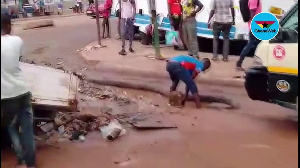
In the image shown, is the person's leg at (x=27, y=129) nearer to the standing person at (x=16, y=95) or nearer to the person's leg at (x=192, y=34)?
the standing person at (x=16, y=95)

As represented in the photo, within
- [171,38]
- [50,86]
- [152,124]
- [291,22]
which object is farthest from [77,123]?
[171,38]

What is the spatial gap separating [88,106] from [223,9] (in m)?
3.82

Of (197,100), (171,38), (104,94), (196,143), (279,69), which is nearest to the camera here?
(196,143)

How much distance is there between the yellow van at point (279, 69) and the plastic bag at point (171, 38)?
6.30m

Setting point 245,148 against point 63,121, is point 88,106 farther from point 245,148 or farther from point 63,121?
point 245,148

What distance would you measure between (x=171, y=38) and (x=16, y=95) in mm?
9064

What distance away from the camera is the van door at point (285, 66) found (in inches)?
215

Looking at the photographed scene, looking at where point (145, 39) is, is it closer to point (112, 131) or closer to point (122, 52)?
point (122, 52)

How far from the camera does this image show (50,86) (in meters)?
5.66

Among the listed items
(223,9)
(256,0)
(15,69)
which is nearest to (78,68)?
(223,9)

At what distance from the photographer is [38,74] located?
5965mm

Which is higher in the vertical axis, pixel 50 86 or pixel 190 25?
pixel 190 25

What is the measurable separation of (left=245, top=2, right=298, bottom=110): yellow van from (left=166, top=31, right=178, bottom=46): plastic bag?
630 cm

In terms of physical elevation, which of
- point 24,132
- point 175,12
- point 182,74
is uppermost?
point 175,12
